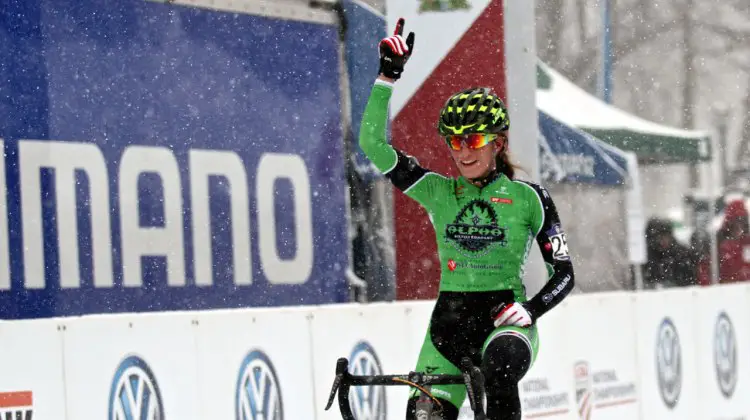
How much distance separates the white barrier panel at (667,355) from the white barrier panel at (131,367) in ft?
15.6

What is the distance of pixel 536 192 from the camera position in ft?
21.2

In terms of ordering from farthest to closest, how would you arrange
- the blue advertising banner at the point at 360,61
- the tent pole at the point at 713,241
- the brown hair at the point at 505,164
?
the tent pole at the point at 713,241 < the blue advertising banner at the point at 360,61 < the brown hair at the point at 505,164

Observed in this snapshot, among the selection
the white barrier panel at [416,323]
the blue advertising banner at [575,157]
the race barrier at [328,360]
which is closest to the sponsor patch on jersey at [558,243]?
the race barrier at [328,360]

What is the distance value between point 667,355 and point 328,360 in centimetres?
405

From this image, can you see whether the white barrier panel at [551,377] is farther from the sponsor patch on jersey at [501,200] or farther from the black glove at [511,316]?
the black glove at [511,316]

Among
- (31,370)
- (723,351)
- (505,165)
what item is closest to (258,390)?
(31,370)

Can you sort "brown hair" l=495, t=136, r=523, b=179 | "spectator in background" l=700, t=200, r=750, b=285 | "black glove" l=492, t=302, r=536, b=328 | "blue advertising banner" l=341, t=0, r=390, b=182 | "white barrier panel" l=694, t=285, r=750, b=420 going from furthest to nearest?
"spectator in background" l=700, t=200, r=750, b=285 → "blue advertising banner" l=341, t=0, r=390, b=182 → "white barrier panel" l=694, t=285, r=750, b=420 → "brown hair" l=495, t=136, r=523, b=179 → "black glove" l=492, t=302, r=536, b=328

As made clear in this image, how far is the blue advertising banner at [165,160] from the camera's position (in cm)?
998

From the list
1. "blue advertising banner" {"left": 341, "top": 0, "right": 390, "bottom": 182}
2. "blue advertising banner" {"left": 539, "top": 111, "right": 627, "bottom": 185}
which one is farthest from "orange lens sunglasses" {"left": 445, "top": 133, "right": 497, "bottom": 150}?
"blue advertising banner" {"left": 539, "top": 111, "right": 627, "bottom": 185}

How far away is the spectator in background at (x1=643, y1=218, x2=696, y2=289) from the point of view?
18938mm

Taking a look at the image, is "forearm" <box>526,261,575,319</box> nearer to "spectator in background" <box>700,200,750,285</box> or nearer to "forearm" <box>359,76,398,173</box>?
"forearm" <box>359,76,398,173</box>

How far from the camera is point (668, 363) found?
1147 cm

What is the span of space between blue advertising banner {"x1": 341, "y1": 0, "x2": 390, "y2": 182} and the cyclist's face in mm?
5985

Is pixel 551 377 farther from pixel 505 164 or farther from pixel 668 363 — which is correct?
pixel 505 164
